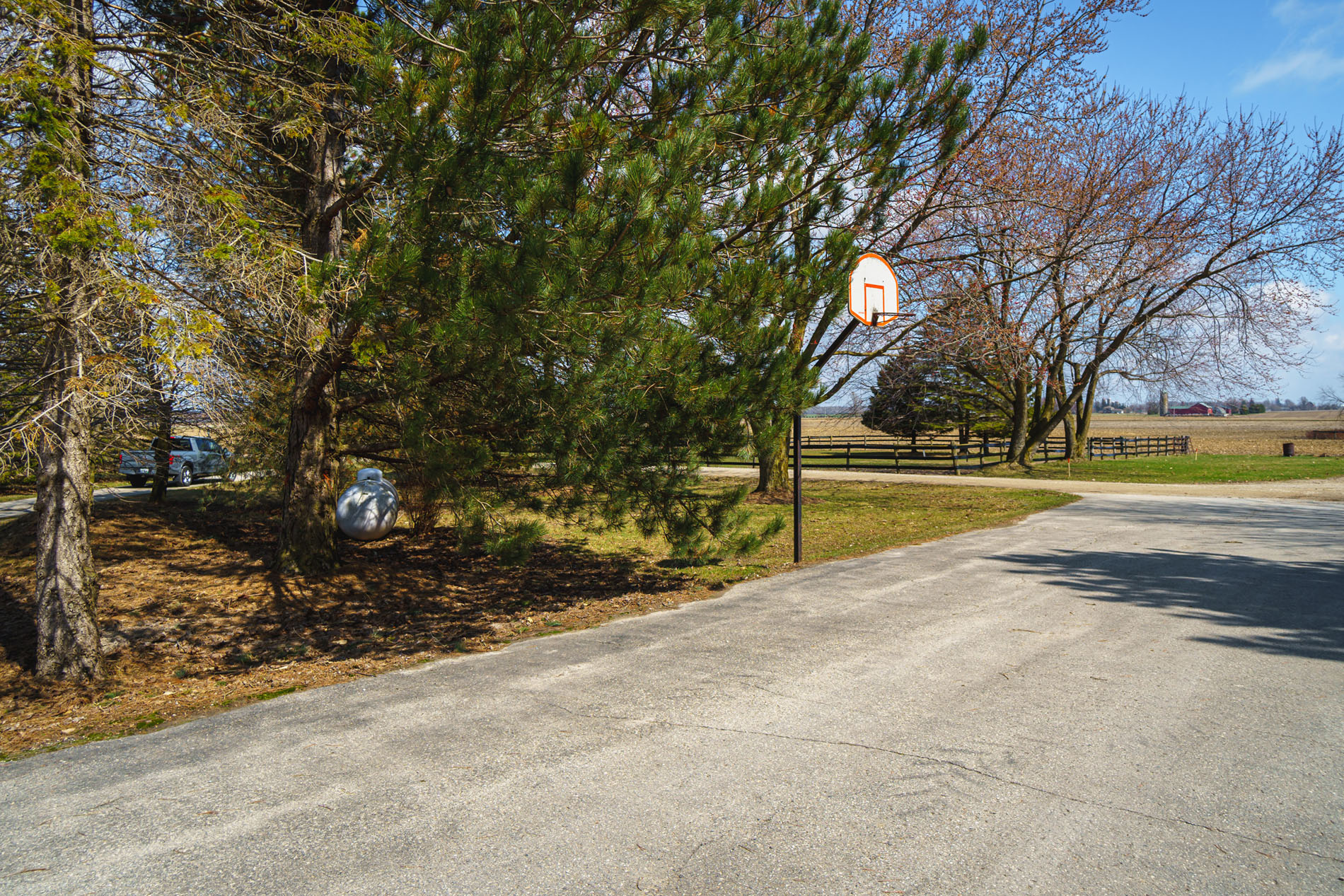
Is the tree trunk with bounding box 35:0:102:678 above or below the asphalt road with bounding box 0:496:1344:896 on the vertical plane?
above

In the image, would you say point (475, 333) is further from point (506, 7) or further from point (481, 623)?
point (481, 623)

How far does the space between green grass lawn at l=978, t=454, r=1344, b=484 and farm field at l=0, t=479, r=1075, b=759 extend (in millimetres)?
11016

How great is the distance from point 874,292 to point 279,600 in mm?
7145

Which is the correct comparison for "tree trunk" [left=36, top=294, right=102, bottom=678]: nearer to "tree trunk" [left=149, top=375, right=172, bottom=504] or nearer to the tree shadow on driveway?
"tree trunk" [left=149, top=375, right=172, bottom=504]

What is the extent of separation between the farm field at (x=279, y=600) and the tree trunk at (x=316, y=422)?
14.2 inches

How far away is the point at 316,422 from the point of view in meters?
8.05

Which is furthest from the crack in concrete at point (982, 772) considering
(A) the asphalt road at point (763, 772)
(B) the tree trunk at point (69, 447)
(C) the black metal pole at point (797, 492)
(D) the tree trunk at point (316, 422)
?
(D) the tree trunk at point (316, 422)

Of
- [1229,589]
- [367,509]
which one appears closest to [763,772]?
[1229,589]

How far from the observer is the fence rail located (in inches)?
1054

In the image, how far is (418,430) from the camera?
587cm

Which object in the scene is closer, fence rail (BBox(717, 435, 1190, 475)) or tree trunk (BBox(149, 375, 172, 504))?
tree trunk (BBox(149, 375, 172, 504))

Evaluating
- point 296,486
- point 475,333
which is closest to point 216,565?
point 296,486

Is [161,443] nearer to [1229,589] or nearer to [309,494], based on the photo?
[309,494]

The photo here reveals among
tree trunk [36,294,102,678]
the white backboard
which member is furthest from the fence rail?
tree trunk [36,294,102,678]
